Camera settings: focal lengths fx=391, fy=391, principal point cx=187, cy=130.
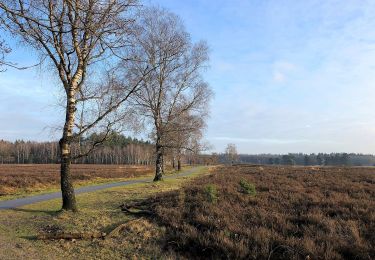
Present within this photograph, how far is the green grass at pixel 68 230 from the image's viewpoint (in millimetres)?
8711

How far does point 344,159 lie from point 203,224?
168m

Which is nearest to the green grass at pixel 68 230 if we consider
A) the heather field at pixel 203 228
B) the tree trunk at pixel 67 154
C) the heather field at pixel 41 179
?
the heather field at pixel 203 228

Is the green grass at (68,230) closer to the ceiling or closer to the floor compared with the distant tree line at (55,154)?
closer to the floor

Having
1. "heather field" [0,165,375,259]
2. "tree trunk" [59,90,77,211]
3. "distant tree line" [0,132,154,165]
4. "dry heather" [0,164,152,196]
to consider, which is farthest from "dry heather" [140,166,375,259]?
"distant tree line" [0,132,154,165]

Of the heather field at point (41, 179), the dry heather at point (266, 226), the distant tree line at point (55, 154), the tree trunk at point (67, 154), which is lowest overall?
the dry heather at point (266, 226)

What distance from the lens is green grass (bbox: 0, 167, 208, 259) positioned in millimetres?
8711

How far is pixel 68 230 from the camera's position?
10602 millimetres

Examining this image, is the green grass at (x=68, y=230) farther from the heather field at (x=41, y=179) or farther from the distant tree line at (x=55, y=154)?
the distant tree line at (x=55, y=154)

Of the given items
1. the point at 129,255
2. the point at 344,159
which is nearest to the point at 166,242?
the point at 129,255

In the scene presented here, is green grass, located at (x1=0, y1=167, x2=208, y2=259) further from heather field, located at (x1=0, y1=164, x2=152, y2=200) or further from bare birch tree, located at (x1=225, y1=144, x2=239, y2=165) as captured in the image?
bare birch tree, located at (x1=225, y1=144, x2=239, y2=165)

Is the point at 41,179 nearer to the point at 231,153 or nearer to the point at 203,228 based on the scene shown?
the point at 203,228

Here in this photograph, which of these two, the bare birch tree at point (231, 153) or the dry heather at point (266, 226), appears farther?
the bare birch tree at point (231, 153)

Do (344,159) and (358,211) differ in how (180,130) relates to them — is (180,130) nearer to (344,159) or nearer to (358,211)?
(358,211)

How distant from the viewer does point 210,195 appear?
15523 millimetres
